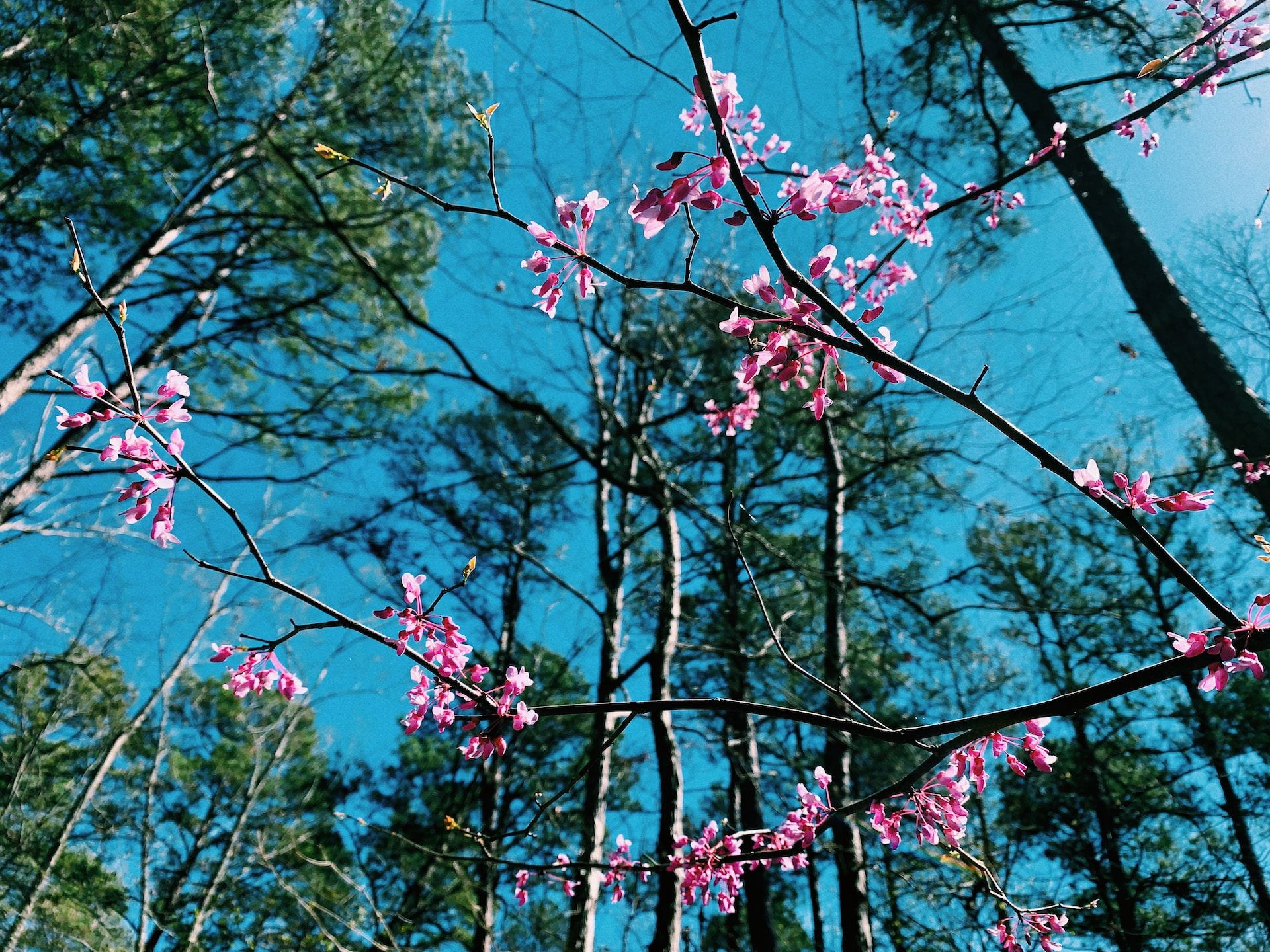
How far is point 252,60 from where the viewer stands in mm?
6773

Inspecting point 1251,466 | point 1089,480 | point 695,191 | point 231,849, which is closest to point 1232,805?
point 1251,466

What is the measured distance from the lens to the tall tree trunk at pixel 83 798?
7133 mm

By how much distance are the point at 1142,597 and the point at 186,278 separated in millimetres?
10080

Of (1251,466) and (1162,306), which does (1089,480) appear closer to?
(1251,466)

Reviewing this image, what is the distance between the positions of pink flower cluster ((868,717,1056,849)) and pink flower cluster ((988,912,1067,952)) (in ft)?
1.48

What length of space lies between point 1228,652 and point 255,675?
6.88ft

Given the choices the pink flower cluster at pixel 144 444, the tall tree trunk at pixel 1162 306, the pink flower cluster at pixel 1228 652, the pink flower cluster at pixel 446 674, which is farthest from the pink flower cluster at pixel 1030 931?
the pink flower cluster at pixel 144 444

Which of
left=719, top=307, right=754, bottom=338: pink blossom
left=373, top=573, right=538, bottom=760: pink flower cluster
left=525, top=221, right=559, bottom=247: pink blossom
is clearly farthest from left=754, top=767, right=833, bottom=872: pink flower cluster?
left=525, top=221, right=559, bottom=247: pink blossom

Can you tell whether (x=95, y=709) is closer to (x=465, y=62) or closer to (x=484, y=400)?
(x=484, y=400)

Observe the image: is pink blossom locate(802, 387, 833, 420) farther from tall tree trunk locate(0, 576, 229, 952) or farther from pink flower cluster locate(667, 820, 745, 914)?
tall tree trunk locate(0, 576, 229, 952)

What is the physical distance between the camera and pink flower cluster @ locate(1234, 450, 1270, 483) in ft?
8.66

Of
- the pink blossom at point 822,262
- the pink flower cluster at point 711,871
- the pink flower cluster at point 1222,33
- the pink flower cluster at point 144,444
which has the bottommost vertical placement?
the pink flower cluster at point 711,871

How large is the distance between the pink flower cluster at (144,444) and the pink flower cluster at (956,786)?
176cm

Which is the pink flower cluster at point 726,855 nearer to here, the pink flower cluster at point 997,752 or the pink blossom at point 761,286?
the pink flower cluster at point 997,752
